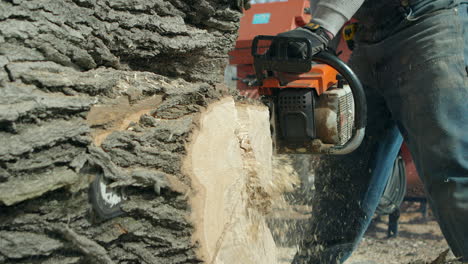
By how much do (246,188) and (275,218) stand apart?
1.51 feet

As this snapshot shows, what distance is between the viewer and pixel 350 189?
231 centimetres

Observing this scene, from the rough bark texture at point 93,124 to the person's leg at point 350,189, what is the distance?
3.42 ft

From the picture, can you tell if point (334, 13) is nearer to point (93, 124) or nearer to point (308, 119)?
point (308, 119)

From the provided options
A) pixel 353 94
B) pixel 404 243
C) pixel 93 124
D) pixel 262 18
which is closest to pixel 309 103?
pixel 353 94

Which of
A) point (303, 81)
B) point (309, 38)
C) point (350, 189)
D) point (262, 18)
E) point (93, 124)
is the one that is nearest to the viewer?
point (93, 124)

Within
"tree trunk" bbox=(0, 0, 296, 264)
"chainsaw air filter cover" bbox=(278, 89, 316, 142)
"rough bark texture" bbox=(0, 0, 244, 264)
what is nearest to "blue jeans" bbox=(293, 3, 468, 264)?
"chainsaw air filter cover" bbox=(278, 89, 316, 142)

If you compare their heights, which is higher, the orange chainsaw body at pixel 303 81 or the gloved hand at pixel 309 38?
the gloved hand at pixel 309 38

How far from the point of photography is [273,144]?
1.85 m

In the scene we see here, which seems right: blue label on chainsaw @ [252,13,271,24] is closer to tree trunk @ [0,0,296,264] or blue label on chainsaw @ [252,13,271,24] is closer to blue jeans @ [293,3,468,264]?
blue jeans @ [293,3,468,264]

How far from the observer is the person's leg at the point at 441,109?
1.67 metres

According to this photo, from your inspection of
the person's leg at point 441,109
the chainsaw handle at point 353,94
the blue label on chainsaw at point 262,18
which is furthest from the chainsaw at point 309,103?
the blue label on chainsaw at point 262,18

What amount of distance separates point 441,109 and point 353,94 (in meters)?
0.33

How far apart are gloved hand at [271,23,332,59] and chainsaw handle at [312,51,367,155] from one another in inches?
2.2

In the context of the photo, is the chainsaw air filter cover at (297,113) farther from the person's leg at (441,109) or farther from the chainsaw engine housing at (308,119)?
the person's leg at (441,109)
